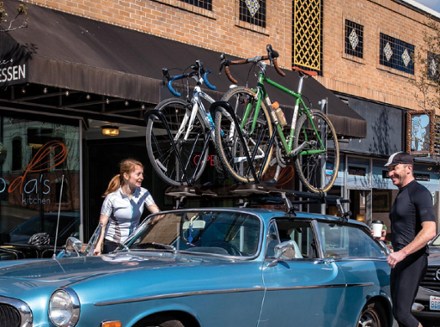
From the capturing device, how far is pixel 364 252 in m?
6.46

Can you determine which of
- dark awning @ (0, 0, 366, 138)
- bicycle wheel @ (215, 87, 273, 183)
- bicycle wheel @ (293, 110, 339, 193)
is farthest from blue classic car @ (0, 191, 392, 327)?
dark awning @ (0, 0, 366, 138)

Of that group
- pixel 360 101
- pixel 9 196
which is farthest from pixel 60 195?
pixel 360 101

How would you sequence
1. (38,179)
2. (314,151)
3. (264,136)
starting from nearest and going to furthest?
(264,136), (314,151), (38,179)

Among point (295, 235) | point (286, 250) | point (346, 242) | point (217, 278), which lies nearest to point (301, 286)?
point (286, 250)

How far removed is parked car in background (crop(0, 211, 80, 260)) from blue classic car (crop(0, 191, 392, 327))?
292 centimetres

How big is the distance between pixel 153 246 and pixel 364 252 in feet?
7.24

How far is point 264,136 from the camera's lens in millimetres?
7426

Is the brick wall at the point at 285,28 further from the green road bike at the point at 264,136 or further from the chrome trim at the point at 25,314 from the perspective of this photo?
the chrome trim at the point at 25,314

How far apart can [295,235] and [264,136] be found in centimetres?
173

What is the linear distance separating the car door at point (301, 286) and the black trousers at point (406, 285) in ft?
1.51

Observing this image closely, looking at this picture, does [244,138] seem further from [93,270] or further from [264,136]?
[93,270]

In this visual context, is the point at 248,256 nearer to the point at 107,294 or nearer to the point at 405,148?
the point at 107,294

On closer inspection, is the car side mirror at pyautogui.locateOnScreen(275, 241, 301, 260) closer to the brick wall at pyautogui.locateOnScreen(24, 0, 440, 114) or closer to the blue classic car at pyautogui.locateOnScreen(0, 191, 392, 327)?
the blue classic car at pyautogui.locateOnScreen(0, 191, 392, 327)

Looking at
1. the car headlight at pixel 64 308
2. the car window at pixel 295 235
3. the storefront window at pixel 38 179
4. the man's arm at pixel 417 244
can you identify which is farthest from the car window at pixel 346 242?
the storefront window at pixel 38 179
